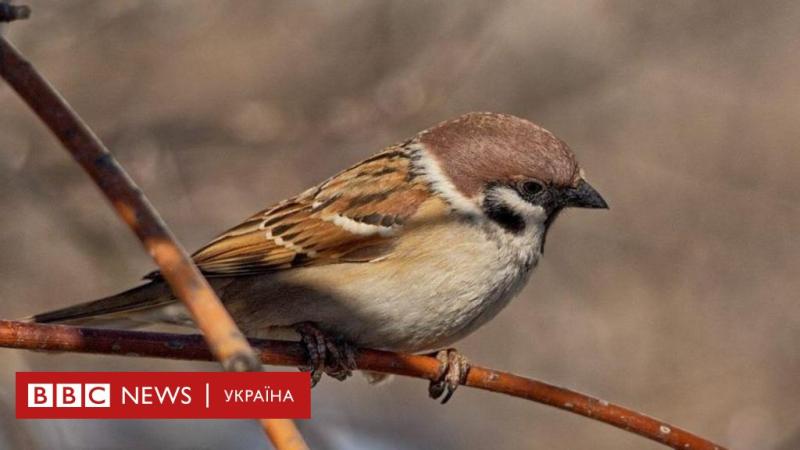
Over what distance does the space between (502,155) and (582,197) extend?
28cm

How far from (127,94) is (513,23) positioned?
1.94m

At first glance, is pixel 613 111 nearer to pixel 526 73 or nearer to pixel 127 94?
pixel 526 73

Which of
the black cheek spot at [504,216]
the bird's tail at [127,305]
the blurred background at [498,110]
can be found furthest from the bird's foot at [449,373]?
the blurred background at [498,110]

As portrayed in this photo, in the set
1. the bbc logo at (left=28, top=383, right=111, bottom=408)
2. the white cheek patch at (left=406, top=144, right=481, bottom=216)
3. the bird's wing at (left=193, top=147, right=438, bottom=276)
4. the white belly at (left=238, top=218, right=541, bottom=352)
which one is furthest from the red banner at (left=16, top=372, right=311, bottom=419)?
the white cheek patch at (left=406, top=144, right=481, bottom=216)

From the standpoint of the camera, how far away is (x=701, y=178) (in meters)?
7.12

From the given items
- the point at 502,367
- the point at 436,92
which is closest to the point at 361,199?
the point at 436,92

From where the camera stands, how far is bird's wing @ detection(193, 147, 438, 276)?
3.95 m

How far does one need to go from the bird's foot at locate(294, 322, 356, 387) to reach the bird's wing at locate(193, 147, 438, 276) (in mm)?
299

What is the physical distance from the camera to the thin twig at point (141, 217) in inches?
64.1

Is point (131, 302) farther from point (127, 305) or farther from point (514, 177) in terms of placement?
point (514, 177)

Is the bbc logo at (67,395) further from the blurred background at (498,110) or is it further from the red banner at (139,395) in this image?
the blurred background at (498,110)

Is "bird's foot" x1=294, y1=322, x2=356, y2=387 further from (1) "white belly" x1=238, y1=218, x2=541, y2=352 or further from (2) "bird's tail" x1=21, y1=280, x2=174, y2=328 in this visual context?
(2) "bird's tail" x1=21, y1=280, x2=174, y2=328

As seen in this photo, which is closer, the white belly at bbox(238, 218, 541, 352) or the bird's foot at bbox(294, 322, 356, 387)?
the bird's foot at bbox(294, 322, 356, 387)

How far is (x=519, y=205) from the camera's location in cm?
389
